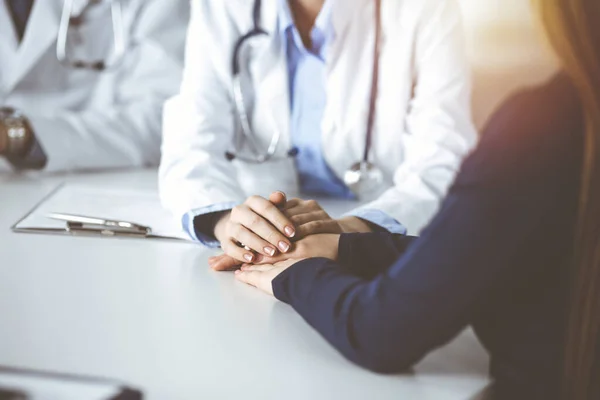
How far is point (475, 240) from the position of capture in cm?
41

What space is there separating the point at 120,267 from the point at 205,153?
230 millimetres

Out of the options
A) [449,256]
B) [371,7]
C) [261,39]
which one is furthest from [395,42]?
[449,256]

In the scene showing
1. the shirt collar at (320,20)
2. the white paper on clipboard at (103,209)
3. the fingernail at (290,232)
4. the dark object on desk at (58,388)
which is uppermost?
the shirt collar at (320,20)

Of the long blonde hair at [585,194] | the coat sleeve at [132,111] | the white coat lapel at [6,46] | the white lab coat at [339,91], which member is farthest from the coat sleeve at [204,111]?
the long blonde hair at [585,194]

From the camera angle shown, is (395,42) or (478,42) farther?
(395,42)

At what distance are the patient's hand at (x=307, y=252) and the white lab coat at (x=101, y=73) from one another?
46 cm

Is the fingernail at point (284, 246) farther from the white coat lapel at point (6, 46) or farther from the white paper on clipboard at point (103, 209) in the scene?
the white coat lapel at point (6, 46)

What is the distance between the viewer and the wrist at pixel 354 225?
2.23 ft

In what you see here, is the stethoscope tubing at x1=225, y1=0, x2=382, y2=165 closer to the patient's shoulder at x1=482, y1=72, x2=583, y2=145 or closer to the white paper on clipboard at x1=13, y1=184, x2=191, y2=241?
the white paper on clipboard at x1=13, y1=184, x2=191, y2=241

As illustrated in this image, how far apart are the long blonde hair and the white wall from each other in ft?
0.10

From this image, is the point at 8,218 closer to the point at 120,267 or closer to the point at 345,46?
the point at 120,267

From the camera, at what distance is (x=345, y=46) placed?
0.89 m

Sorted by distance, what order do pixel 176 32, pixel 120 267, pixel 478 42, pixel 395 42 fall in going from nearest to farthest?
pixel 120 267
pixel 478 42
pixel 395 42
pixel 176 32

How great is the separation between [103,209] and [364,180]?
305mm
